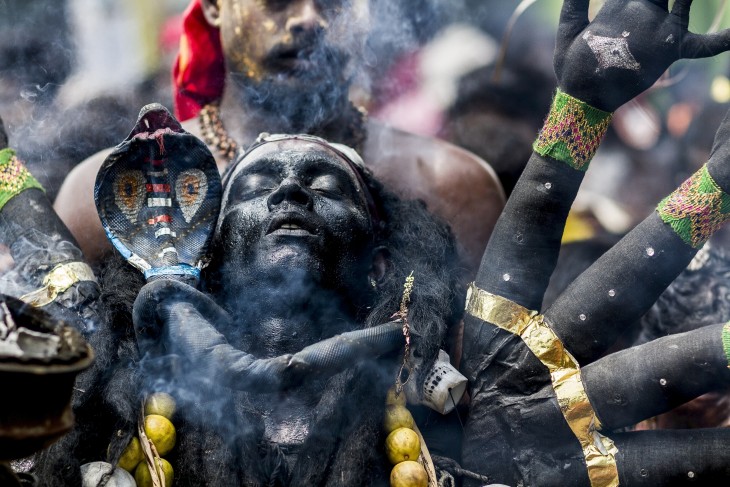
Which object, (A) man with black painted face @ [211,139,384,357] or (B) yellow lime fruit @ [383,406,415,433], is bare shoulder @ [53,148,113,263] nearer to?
(A) man with black painted face @ [211,139,384,357]

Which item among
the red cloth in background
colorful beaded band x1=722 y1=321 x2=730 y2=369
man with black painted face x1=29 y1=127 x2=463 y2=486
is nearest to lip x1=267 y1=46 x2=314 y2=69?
the red cloth in background

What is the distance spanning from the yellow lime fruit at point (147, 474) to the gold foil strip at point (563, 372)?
1258mm

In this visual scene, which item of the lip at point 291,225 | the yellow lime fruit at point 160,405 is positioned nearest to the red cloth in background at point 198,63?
the lip at point 291,225

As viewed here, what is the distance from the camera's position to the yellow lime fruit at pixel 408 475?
3617 mm

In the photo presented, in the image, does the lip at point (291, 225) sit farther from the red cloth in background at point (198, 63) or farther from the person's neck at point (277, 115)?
the red cloth in background at point (198, 63)

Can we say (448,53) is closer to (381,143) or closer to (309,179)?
(381,143)

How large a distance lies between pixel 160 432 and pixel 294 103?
2.14 meters

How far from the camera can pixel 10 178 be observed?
4.23m

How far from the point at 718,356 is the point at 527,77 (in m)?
3.57

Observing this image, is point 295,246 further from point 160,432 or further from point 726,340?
point 726,340

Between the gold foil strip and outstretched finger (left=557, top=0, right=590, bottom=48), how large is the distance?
986 millimetres

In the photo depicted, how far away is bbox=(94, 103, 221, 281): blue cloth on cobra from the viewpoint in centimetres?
393

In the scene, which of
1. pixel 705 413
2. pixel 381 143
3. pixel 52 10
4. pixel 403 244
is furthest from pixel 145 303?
pixel 52 10

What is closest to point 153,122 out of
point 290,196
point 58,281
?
point 290,196
